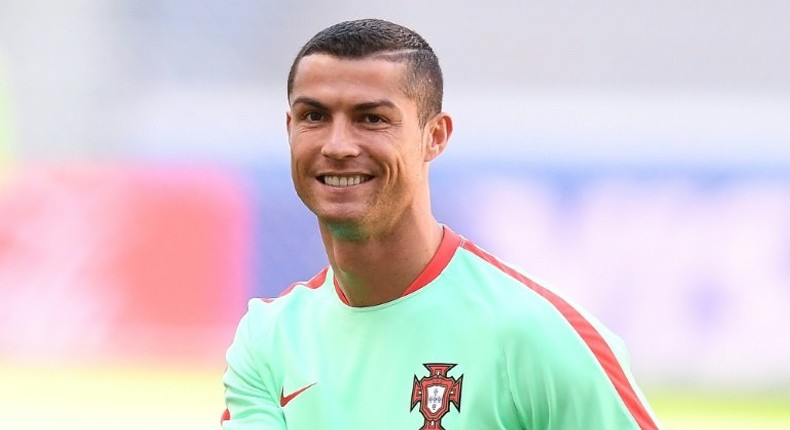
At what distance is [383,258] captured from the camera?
3.06 m

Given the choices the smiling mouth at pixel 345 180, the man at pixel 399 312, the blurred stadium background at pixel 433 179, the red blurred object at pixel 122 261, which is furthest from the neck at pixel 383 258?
the red blurred object at pixel 122 261

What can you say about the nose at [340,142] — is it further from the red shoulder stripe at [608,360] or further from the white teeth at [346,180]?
the red shoulder stripe at [608,360]

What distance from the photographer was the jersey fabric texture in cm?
278

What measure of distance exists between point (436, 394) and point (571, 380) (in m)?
0.33

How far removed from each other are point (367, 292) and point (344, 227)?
0.22 metres

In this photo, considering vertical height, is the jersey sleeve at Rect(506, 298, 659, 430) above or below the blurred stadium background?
below

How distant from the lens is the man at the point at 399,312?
2.81m

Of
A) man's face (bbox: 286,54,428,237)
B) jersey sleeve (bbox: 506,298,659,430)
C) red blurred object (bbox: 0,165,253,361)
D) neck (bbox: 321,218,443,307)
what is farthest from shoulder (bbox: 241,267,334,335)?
red blurred object (bbox: 0,165,253,361)

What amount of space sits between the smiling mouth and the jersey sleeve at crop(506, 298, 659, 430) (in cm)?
46

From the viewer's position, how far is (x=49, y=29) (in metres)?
10.6

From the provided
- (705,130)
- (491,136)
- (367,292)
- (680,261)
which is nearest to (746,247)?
(680,261)

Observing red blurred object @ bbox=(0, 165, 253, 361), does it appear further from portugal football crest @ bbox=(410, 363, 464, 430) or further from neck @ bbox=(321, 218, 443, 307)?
portugal football crest @ bbox=(410, 363, 464, 430)

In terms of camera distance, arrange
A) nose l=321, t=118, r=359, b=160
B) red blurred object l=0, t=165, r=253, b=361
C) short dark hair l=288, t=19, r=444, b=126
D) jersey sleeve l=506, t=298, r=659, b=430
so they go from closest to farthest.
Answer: jersey sleeve l=506, t=298, r=659, b=430, nose l=321, t=118, r=359, b=160, short dark hair l=288, t=19, r=444, b=126, red blurred object l=0, t=165, r=253, b=361

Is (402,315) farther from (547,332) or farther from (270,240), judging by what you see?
(270,240)
